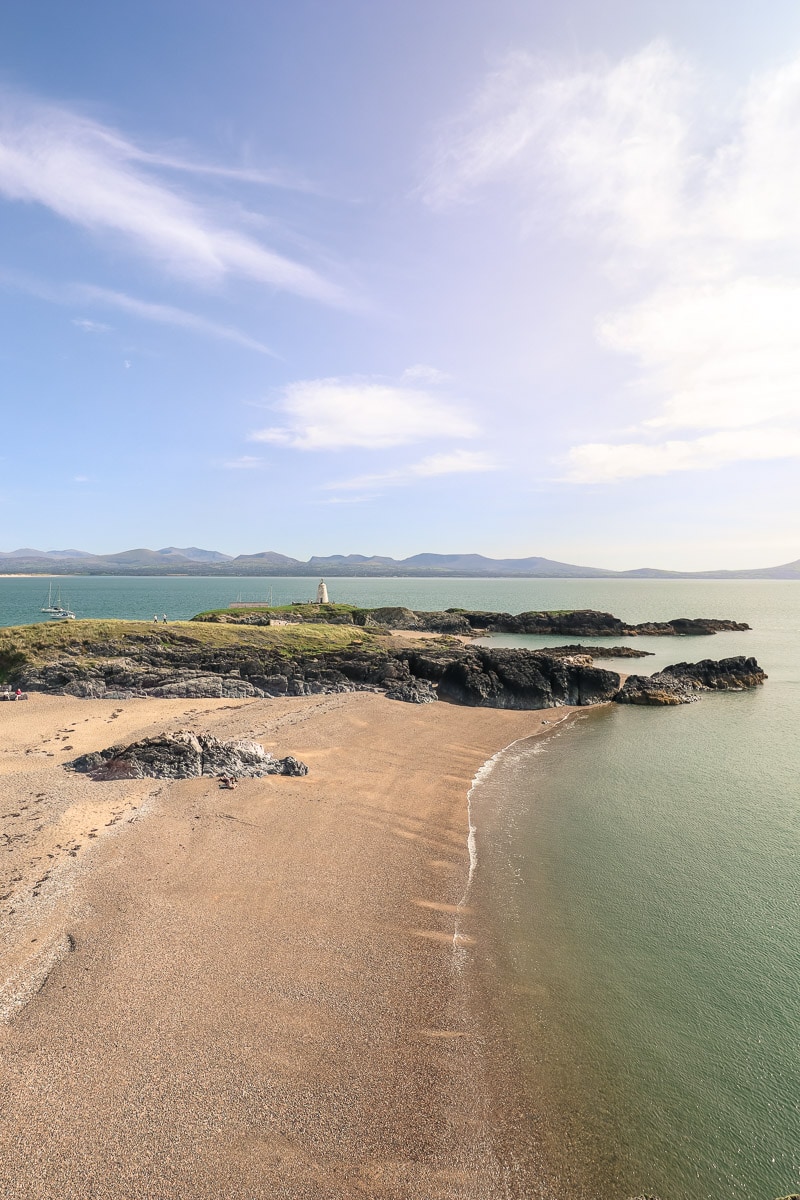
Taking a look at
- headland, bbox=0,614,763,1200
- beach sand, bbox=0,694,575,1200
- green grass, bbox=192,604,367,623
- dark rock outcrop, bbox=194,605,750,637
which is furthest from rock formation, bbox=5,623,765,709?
dark rock outcrop, bbox=194,605,750,637

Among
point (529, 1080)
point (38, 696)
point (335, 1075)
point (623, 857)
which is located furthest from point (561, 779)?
point (38, 696)

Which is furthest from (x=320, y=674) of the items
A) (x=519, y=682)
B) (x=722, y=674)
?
(x=722, y=674)

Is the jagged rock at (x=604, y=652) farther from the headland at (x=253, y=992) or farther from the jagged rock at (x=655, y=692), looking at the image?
the headland at (x=253, y=992)

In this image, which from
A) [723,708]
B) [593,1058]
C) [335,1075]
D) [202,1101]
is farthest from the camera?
[723,708]

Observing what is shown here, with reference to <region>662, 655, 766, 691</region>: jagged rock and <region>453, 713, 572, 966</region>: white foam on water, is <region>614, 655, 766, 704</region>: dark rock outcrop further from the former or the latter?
<region>453, 713, 572, 966</region>: white foam on water

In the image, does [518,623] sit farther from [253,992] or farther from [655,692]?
[253,992]

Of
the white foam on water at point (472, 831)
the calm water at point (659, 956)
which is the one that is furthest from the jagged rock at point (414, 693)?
the calm water at point (659, 956)

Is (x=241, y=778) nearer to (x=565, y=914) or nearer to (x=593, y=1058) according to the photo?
(x=565, y=914)
